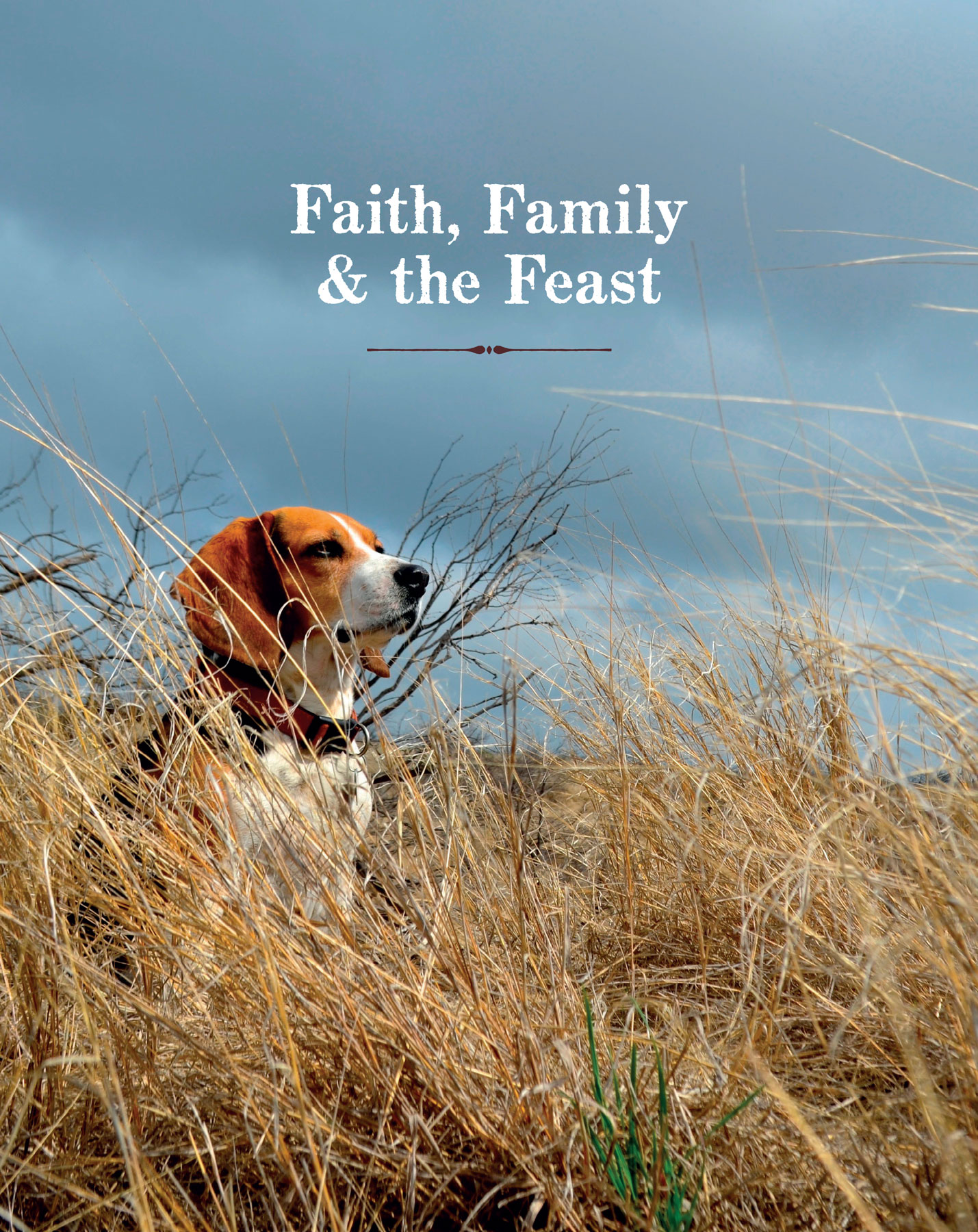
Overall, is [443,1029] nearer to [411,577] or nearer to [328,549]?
[411,577]

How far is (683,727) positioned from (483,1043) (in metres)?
1.46

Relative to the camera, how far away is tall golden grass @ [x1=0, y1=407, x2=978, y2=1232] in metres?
1.04

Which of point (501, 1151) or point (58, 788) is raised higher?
point (58, 788)

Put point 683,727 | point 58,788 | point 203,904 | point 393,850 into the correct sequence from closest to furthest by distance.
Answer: point 203,904
point 58,788
point 393,850
point 683,727

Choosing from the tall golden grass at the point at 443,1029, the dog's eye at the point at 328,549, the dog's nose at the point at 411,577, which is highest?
the dog's eye at the point at 328,549

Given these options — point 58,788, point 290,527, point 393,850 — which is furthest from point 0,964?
point 290,527

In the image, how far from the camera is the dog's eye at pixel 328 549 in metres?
3.15

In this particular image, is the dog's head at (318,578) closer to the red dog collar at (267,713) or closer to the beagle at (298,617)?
the beagle at (298,617)

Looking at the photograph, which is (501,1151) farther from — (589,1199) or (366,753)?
(366,753)

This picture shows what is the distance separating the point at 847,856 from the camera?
1.02m

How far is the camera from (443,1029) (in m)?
1.21

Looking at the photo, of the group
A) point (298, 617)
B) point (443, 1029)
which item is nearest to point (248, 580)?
point (298, 617)

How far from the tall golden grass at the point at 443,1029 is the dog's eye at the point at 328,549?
1.29m

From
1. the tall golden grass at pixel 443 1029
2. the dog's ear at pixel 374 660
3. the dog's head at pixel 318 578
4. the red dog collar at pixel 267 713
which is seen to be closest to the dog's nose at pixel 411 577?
the dog's head at pixel 318 578
